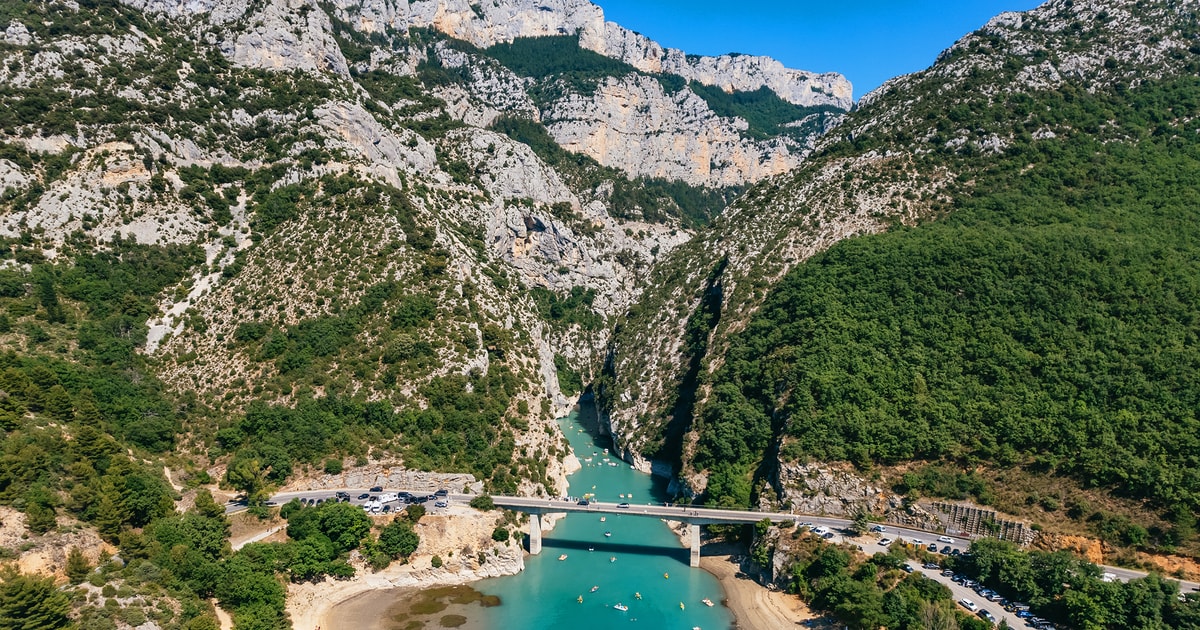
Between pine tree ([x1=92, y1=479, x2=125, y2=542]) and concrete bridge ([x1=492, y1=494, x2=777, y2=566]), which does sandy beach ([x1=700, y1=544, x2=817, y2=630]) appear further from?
pine tree ([x1=92, y1=479, x2=125, y2=542])

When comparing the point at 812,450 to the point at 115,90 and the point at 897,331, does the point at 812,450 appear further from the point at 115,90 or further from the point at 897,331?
the point at 115,90

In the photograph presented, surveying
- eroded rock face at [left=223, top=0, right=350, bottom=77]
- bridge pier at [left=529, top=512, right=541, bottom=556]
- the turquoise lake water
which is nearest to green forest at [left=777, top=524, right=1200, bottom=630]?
the turquoise lake water

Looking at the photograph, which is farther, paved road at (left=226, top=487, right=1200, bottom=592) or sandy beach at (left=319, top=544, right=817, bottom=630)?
paved road at (left=226, top=487, right=1200, bottom=592)

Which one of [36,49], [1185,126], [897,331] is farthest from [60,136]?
[1185,126]

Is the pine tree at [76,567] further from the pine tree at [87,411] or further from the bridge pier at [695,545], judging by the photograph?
the bridge pier at [695,545]

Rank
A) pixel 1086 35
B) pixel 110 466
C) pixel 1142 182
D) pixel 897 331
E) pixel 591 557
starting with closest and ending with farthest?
pixel 110 466 < pixel 591 557 < pixel 897 331 < pixel 1142 182 < pixel 1086 35

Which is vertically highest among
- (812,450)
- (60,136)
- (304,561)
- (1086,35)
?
(1086,35)
